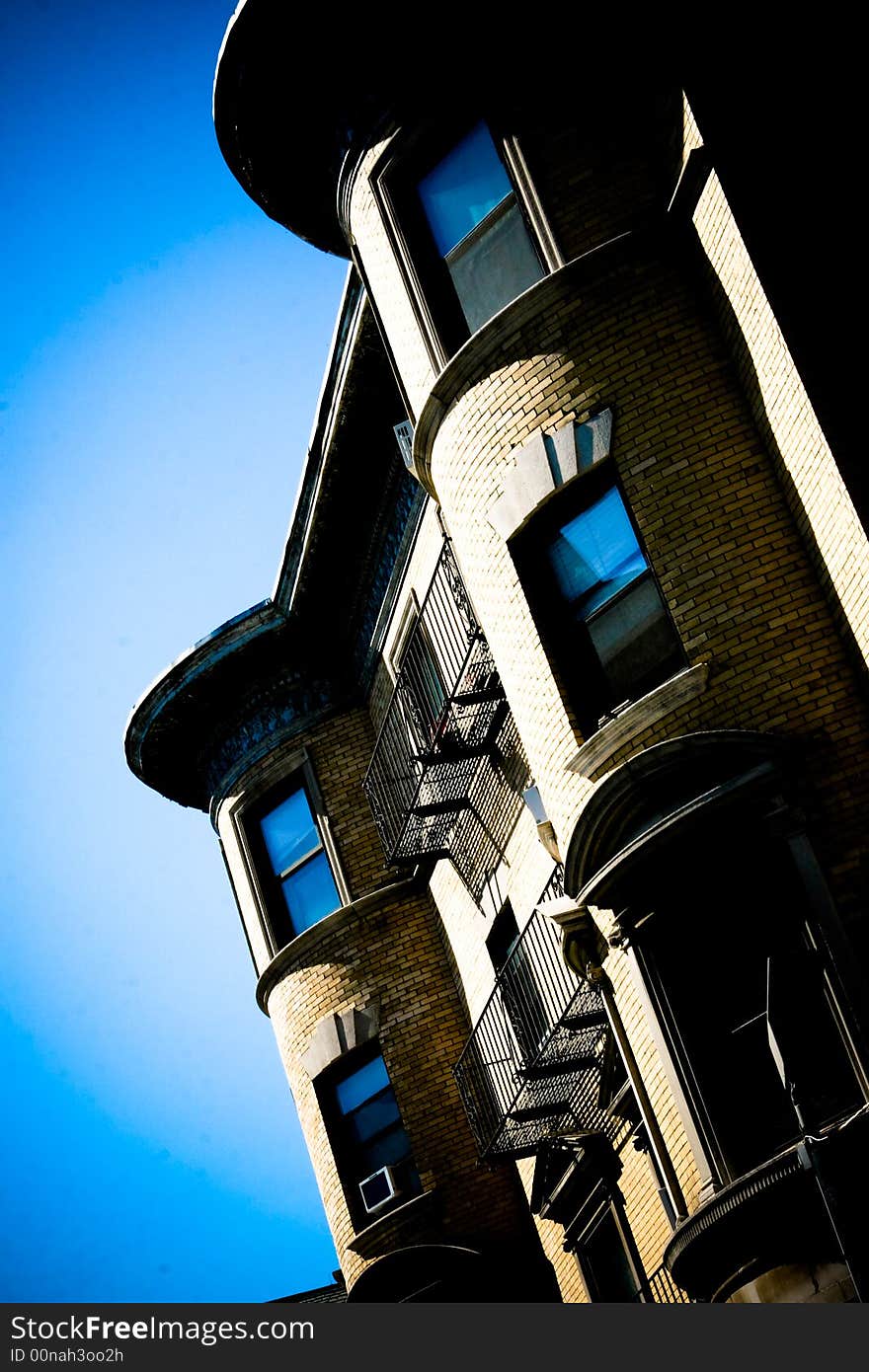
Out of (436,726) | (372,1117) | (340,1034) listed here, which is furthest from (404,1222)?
(436,726)

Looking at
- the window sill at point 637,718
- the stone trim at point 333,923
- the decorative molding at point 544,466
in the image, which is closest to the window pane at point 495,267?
the decorative molding at point 544,466

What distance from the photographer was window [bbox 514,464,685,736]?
12.2 m

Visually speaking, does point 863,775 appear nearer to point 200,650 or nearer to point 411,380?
point 411,380

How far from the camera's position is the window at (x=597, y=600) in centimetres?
1216

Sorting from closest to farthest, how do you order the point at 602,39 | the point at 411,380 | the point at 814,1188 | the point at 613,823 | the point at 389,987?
the point at 814,1188, the point at 613,823, the point at 602,39, the point at 411,380, the point at 389,987

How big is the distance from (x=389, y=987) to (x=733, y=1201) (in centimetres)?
834

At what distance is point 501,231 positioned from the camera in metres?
14.0

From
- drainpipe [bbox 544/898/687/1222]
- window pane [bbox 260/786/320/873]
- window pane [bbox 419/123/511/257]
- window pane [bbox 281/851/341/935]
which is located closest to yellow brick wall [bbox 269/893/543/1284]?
window pane [bbox 281/851/341/935]

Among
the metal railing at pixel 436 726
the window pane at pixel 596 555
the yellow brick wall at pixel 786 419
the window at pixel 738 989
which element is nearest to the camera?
the window at pixel 738 989

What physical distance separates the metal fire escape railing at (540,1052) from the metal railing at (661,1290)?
134 centimetres

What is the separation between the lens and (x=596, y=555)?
12.6 meters

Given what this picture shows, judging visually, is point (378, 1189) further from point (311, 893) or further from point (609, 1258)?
point (311, 893)

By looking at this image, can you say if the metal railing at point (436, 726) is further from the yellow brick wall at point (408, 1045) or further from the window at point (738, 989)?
the window at point (738, 989)
